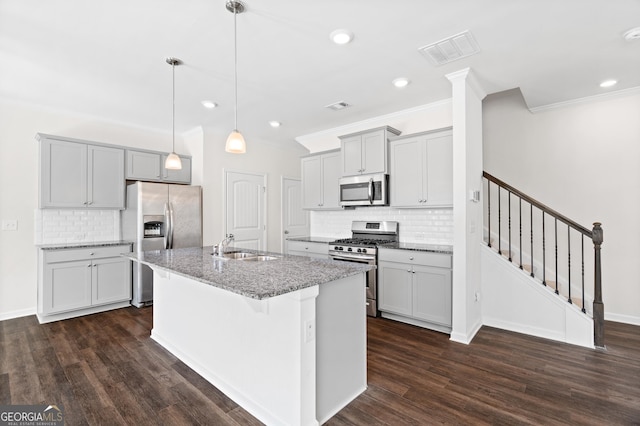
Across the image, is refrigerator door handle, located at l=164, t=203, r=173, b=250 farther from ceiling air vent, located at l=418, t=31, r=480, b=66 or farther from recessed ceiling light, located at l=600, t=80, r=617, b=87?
recessed ceiling light, located at l=600, t=80, r=617, b=87

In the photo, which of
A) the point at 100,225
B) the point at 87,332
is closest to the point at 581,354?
the point at 87,332

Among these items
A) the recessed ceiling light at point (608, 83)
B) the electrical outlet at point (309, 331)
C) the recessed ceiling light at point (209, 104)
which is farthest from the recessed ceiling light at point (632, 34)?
the recessed ceiling light at point (209, 104)

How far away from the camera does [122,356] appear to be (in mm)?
2887

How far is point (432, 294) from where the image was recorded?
345cm

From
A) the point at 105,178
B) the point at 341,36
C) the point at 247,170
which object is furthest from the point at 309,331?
the point at 247,170

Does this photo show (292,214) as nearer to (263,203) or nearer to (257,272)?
(263,203)

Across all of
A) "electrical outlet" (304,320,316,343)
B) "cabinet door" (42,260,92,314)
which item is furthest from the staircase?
"cabinet door" (42,260,92,314)

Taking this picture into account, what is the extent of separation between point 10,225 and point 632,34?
6644 millimetres

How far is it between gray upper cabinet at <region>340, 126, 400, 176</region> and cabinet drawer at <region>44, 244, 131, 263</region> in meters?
3.34

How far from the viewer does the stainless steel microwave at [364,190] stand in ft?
13.7

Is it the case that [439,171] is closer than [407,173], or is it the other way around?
[439,171]

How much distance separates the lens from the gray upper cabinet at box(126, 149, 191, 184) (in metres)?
4.59

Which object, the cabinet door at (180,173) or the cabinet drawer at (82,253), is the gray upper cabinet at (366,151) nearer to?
the cabinet door at (180,173)

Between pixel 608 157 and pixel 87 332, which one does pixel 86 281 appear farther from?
pixel 608 157
